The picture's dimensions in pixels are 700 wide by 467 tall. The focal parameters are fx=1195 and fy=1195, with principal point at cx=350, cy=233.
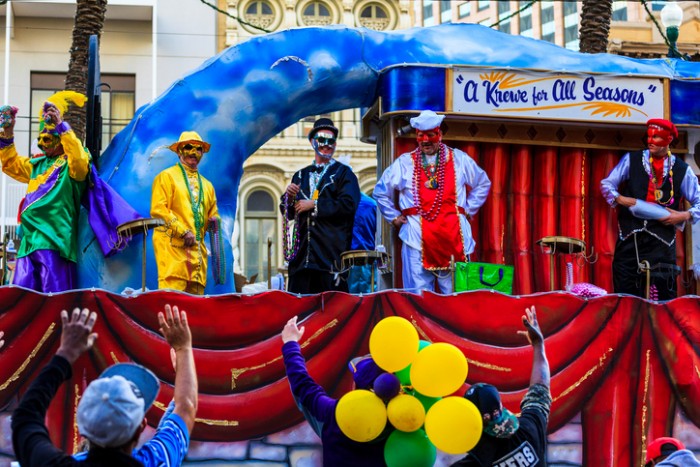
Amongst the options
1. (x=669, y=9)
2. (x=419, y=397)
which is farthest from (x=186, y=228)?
(x=669, y=9)

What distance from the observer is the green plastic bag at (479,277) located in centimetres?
895

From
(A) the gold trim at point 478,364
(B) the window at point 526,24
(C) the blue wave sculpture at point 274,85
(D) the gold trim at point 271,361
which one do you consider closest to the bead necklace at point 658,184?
(C) the blue wave sculpture at point 274,85

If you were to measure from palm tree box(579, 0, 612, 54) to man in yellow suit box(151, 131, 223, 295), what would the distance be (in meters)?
7.62

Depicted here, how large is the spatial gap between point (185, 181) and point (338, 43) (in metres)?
2.16

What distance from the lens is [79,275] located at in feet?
29.6

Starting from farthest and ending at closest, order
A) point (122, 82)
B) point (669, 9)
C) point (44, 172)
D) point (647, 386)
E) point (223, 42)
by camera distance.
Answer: point (223, 42), point (122, 82), point (669, 9), point (44, 172), point (647, 386)

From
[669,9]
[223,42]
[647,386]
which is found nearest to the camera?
[647,386]

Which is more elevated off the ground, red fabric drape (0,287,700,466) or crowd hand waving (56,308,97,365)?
crowd hand waving (56,308,97,365)

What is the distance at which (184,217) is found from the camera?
8914 millimetres

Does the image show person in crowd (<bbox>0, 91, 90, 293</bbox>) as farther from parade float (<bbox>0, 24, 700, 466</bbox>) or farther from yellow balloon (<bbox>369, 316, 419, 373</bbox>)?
yellow balloon (<bbox>369, 316, 419, 373</bbox>)

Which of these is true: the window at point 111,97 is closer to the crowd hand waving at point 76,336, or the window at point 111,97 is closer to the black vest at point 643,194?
the black vest at point 643,194

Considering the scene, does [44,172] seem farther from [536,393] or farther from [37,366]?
[536,393]

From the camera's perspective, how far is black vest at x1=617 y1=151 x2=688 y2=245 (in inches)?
375

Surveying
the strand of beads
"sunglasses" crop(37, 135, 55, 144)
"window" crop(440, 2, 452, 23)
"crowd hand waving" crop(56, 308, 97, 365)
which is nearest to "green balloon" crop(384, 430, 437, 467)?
"crowd hand waving" crop(56, 308, 97, 365)
